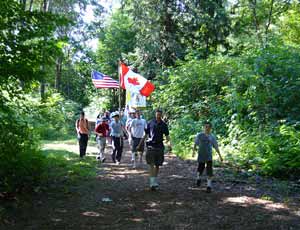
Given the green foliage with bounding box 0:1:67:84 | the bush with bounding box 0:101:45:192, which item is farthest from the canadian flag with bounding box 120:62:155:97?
the green foliage with bounding box 0:1:67:84

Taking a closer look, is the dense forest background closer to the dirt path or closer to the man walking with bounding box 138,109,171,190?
the dirt path

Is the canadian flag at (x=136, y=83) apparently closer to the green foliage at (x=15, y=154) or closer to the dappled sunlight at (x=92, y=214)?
the green foliage at (x=15, y=154)

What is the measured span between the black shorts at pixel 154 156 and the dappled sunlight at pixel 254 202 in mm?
1881

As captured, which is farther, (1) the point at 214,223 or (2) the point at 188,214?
(2) the point at 188,214

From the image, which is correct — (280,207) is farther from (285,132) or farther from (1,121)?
(1,121)

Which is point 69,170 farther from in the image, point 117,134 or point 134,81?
point 134,81

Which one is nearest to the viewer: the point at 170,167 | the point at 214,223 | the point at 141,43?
the point at 214,223

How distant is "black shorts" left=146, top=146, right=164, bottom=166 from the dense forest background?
271 centimetres

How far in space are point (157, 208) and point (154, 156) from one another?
181 cm

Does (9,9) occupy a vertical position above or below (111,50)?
below

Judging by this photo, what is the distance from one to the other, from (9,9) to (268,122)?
9506mm

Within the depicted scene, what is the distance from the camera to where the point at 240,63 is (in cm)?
1705

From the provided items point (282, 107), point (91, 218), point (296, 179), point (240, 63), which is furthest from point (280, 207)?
point (240, 63)

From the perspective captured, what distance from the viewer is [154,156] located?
904 centimetres
